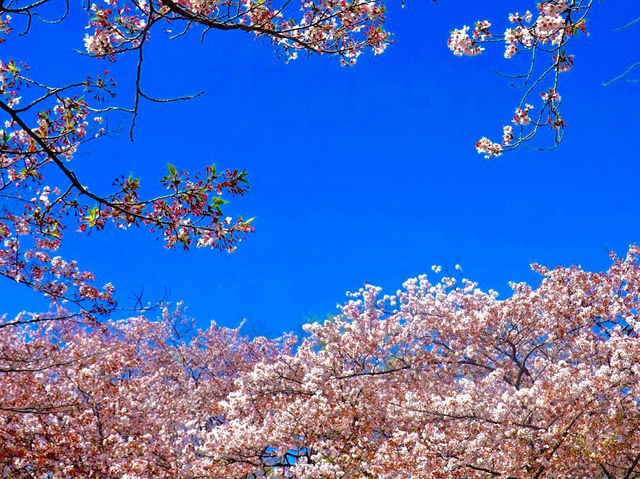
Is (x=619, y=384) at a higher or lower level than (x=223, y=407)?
lower

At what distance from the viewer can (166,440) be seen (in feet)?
45.5

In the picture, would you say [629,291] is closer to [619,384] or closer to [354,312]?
[619,384]

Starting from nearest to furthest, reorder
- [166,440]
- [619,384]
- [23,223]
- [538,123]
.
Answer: [538,123], [23,223], [619,384], [166,440]

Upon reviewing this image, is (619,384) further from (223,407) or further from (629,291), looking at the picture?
(223,407)

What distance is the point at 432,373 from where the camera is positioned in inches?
612

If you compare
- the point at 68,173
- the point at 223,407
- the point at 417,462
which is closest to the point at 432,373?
the point at 417,462

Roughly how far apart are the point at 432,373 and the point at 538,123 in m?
11.6

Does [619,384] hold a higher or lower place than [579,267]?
lower

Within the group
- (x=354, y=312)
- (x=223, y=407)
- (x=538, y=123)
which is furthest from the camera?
(x=354, y=312)

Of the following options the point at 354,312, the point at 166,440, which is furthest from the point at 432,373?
the point at 166,440

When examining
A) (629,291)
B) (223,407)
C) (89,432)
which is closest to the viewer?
(89,432)

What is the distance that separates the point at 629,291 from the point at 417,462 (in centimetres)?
950

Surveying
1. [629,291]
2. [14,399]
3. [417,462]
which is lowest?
[417,462]

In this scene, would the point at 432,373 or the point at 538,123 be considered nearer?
the point at 538,123
